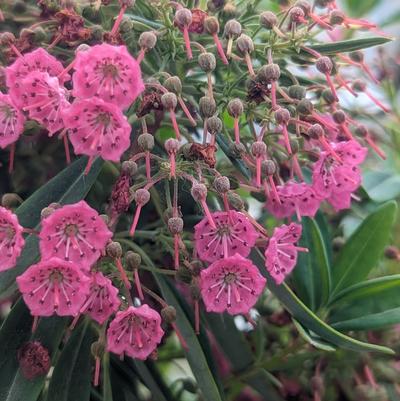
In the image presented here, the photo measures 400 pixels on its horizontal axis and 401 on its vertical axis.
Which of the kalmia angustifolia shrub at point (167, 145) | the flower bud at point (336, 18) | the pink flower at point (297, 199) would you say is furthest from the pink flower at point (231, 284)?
the flower bud at point (336, 18)

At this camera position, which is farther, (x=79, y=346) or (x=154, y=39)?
(x=79, y=346)

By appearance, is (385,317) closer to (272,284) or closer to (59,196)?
(272,284)

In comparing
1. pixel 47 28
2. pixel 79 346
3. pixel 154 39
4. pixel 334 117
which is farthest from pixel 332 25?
pixel 79 346

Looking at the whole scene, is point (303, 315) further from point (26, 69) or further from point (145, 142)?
point (26, 69)

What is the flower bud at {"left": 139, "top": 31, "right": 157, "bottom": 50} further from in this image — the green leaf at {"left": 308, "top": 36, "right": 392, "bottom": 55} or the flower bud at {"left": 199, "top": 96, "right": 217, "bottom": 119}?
the green leaf at {"left": 308, "top": 36, "right": 392, "bottom": 55}

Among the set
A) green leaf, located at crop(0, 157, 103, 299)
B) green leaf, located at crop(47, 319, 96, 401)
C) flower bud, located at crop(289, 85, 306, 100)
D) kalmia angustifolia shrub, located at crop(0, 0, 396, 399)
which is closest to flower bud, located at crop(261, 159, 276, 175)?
kalmia angustifolia shrub, located at crop(0, 0, 396, 399)
